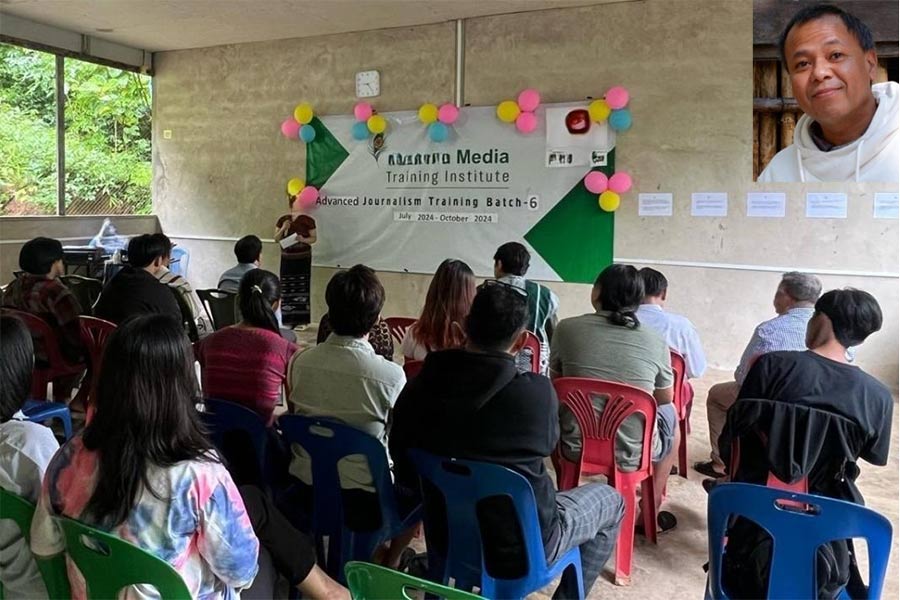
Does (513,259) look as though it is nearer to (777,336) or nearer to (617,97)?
(777,336)

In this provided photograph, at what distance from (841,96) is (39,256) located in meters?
4.36

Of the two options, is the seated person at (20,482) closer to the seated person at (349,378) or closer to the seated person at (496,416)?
the seated person at (349,378)

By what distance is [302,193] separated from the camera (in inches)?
287

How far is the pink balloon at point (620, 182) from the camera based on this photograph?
5836mm

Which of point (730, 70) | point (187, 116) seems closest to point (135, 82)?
point (187, 116)

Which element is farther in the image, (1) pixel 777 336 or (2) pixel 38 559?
(1) pixel 777 336

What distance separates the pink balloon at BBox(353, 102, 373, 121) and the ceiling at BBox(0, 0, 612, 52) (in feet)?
2.36

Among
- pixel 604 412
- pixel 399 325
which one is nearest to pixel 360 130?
pixel 399 325

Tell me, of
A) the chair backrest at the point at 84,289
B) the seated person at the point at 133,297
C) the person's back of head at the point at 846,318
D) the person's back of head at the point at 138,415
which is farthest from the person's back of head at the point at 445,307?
the chair backrest at the point at 84,289

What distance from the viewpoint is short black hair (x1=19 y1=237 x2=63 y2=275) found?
3.53 metres

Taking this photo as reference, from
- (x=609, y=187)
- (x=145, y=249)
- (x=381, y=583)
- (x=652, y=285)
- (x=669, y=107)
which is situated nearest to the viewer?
(x=381, y=583)

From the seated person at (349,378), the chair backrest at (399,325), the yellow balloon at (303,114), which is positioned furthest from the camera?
the yellow balloon at (303,114)

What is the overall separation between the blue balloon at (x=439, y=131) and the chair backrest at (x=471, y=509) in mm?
4959

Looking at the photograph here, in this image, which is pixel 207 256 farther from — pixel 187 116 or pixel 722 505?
pixel 722 505
